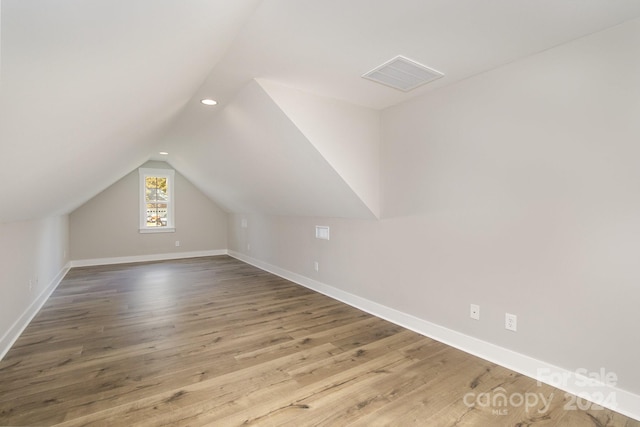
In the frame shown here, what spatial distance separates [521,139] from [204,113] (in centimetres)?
311

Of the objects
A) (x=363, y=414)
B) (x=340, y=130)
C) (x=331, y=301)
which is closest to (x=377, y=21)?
(x=340, y=130)

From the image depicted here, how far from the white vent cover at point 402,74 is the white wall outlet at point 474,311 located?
→ 6.29ft

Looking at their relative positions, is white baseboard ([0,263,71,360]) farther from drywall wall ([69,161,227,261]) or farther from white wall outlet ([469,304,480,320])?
white wall outlet ([469,304,480,320])

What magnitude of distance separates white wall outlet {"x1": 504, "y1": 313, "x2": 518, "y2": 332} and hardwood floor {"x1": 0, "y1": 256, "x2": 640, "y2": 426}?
312 mm

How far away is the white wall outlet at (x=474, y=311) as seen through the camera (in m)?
2.46

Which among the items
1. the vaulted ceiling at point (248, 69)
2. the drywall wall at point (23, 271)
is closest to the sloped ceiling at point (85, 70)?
the vaulted ceiling at point (248, 69)

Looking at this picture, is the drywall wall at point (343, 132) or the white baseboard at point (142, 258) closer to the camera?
the drywall wall at point (343, 132)

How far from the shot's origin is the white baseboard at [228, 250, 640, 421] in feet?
5.87

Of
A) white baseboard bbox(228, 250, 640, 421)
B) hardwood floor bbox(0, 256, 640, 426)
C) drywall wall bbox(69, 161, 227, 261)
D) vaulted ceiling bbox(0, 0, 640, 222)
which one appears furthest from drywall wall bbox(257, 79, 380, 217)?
drywall wall bbox(69, 161, 227, 261)

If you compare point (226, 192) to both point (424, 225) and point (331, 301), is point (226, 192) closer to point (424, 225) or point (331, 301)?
point (331, 301)

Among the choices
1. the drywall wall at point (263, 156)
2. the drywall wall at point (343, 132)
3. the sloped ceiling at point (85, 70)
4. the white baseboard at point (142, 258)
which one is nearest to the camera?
the sloped ceiling at point (85, 70)

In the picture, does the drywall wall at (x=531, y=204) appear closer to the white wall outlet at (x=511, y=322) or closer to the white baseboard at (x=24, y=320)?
the white wall outlet at (x=511, y=322)

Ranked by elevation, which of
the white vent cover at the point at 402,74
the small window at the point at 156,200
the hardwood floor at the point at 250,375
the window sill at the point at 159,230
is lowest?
the hardwood floor at the point at 250,375

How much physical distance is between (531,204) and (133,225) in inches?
286
